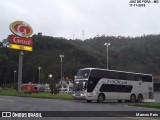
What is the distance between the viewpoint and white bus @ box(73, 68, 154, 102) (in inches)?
1417

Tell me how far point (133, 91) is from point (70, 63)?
83.8 metres

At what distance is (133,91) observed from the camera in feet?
134

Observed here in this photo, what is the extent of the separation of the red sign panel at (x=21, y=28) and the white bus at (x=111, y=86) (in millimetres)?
26350

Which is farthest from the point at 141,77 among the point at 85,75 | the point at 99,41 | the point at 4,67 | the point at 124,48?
the point at 99,41

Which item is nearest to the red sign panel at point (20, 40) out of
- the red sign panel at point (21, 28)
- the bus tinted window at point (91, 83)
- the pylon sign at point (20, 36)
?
the pylon sign at point (20, 36)

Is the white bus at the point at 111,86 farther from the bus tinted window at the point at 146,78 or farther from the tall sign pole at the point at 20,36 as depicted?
the tall sign pole at the point at 20,36

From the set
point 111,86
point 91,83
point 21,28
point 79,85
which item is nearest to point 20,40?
point 21,28

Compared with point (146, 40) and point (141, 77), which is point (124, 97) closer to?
point (141, 77)

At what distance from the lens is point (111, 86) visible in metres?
37.9

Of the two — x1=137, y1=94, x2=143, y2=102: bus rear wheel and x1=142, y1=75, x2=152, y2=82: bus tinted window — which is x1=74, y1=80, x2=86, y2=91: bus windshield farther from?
x1=142, y1=75, x2=152, y2=82: bus tinted window

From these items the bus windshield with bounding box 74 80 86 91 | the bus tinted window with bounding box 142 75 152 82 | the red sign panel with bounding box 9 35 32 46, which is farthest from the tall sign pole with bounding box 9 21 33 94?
the bus tinted window with bounding box 142 75 152 82

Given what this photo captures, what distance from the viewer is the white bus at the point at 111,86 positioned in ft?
118

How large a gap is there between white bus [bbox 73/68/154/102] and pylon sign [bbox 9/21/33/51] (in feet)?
84.4

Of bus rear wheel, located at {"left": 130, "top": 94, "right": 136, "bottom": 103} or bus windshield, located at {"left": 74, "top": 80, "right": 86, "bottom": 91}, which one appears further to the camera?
bus rear wheel, located at {"left": 130, "top": 94, "right": 136, "bottom": 103}
